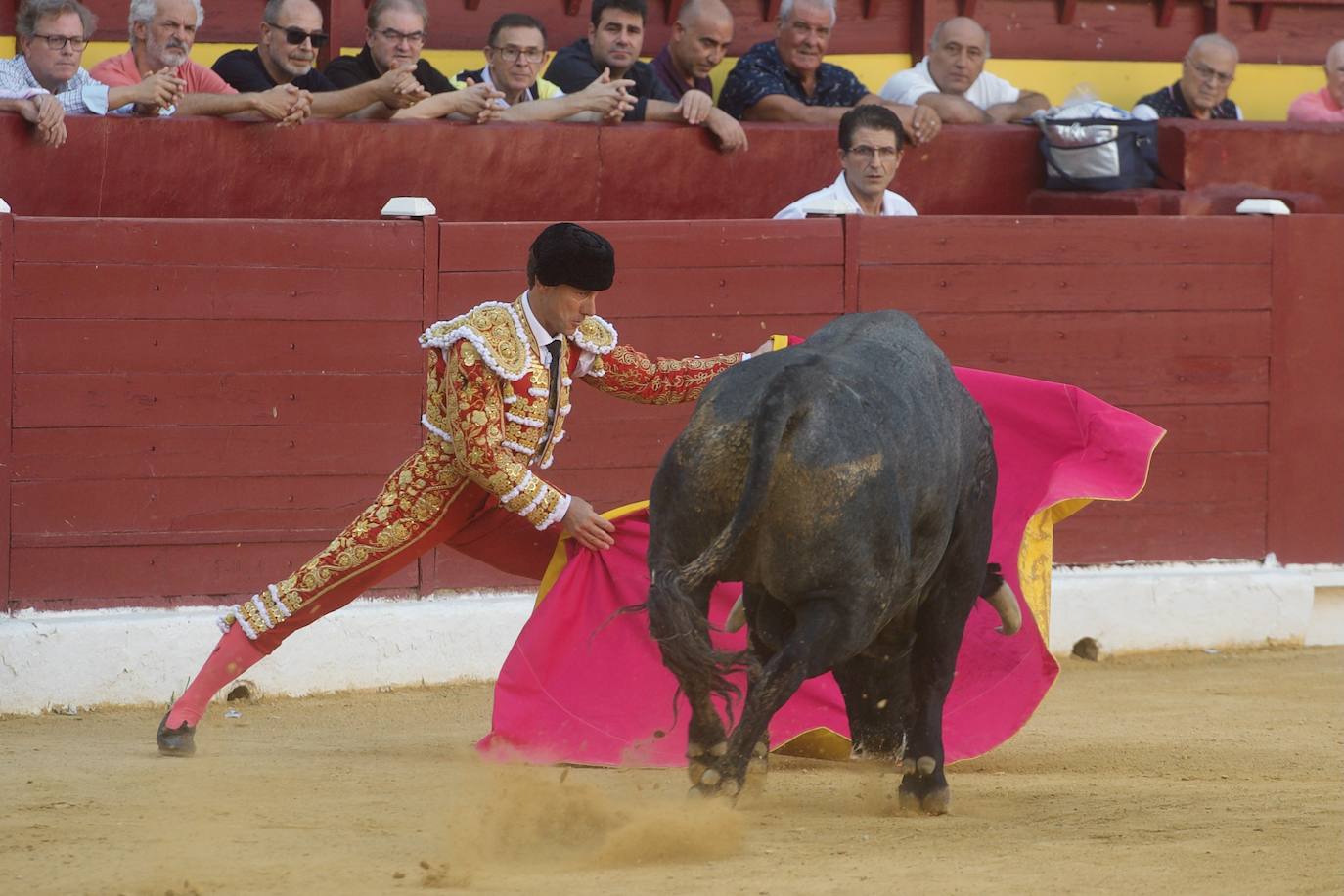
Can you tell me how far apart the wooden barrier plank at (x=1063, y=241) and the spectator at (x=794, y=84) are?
1.90ft

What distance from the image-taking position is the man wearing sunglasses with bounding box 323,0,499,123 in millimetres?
6121

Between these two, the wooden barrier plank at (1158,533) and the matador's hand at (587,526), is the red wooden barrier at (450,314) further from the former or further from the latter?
the matador's hand at (587,526)

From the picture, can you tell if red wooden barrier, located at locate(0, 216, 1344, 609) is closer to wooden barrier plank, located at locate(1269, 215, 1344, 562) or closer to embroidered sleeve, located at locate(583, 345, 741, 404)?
wooden barrier plank, located at locate(1269, 215, 1344, 562)

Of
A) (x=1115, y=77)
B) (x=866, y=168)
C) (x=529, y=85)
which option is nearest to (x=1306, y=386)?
(x=866, y=168)

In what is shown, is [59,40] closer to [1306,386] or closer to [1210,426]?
[1210,426]

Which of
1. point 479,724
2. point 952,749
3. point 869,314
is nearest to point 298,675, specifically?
point 479,724

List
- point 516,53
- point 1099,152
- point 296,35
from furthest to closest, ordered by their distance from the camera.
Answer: point 1099,152, point 516,53, point 296,35

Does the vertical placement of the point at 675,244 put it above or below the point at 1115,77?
below

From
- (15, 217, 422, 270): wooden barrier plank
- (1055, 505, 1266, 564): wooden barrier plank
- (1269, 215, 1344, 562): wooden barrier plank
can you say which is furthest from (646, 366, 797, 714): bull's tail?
(1269, 215, 1344, 562): wooden barrier plank

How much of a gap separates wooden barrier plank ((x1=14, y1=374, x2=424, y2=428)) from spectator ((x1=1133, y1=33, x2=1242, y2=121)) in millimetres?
3224

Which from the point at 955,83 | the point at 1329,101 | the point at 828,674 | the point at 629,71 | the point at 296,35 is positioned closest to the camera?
the point at 828,674

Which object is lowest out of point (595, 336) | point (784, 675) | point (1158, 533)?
point (1158, 533)

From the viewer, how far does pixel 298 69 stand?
616 centimetres

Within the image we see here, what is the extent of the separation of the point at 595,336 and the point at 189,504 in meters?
1.68
